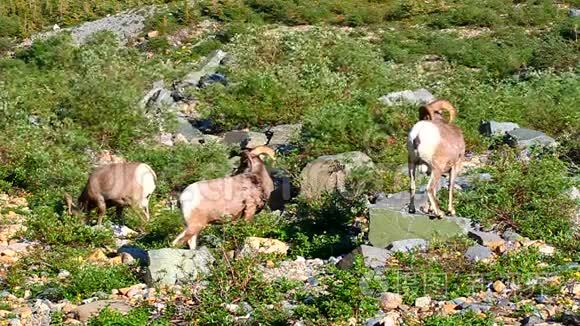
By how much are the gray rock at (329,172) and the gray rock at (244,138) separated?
267cm

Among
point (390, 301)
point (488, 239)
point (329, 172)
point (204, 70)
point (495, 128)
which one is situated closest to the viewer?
point (390, 301)

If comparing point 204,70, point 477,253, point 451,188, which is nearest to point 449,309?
point 477,253

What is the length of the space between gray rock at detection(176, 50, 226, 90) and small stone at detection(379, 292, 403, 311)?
493 inches

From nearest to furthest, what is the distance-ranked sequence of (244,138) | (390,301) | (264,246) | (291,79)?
1. (390,301)
2. (264,246)
3. (244,138)
4. (291,79)

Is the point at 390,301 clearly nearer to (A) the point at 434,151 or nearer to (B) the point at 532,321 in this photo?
(B) the point at 532,321

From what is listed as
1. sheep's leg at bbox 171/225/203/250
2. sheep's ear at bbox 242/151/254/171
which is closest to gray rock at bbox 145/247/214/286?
sheep's leg at bbox 171/225/203/250

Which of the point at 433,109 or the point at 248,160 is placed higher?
the point at 433,109

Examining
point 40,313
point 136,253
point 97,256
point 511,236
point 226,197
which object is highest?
point 226,197

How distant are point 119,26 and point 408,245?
23.7 m

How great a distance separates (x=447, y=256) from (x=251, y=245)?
1.91 meters

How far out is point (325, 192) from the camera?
10070 millimetres

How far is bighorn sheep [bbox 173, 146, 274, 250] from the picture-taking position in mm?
8969

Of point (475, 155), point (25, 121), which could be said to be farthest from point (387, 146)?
point (25, 121)

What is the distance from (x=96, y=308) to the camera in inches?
292
